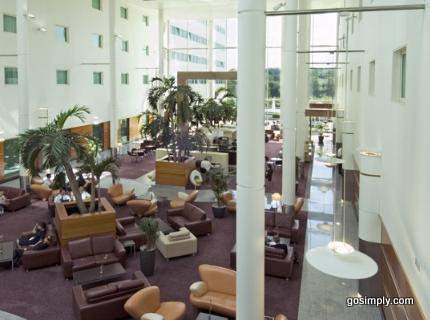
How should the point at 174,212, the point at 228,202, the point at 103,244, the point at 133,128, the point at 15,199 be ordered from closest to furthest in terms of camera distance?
1. the point at 103,244
2. the point at 174,212
3. the point at 228,202
4. the point at 15,199
5. the point at 133,128

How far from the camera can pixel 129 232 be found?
12.3 m

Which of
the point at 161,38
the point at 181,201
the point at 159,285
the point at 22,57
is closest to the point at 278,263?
the point at 159,285

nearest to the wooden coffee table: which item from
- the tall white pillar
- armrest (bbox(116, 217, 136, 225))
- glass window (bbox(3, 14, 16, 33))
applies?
armrest (bbox(116, 217, 136, 225))

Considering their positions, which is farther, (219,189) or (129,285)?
(219,189)

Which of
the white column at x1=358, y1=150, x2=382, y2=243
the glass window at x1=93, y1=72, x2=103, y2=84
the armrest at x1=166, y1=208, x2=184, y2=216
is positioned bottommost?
the armrest at x1=166, y1=208, x2=184, y2=216

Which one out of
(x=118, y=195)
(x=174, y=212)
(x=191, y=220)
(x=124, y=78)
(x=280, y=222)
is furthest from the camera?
(x=124, y=78)

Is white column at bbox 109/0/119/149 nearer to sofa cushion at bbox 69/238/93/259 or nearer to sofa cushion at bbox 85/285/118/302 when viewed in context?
sofa cushion at bbox 69/238/93/259

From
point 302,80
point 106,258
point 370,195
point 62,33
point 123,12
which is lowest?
point 106,258

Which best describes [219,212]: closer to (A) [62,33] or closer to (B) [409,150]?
(B) [409,150]

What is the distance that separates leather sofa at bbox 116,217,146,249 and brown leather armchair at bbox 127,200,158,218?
99 centimetres

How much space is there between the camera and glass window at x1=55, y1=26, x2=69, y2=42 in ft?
70.8

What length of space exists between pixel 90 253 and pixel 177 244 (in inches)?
86.6

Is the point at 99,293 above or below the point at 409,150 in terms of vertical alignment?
below

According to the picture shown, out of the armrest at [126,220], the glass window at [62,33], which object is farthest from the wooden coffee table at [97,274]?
the glass window at [62,33]
